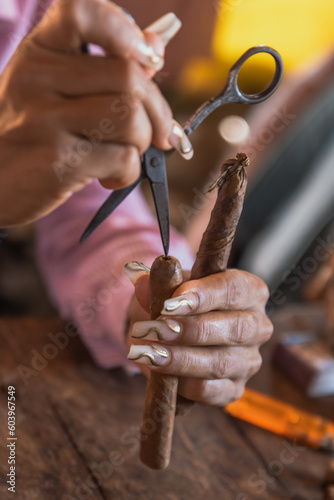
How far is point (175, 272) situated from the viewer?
411mm

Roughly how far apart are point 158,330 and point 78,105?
16cm

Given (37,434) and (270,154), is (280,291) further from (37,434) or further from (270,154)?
(37,434)

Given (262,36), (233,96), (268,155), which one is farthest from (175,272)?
(262,36)

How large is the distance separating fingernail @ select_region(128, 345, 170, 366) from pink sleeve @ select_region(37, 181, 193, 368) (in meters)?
0.21

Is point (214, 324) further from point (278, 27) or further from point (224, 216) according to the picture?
point (278, 27)

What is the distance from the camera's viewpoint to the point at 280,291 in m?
1.56

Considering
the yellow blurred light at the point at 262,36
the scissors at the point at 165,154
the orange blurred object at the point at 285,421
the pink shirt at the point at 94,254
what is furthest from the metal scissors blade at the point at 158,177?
the yellow blurred light at the point at 262,36

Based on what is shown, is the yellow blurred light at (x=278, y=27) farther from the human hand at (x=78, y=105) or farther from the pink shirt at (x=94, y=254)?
the human hand at (x=78, y=105)

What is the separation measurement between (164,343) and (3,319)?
0.37 m

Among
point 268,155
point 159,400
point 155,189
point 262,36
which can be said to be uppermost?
point 155,189

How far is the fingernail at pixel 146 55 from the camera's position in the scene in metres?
0.34

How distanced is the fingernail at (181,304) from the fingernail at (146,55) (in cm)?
15

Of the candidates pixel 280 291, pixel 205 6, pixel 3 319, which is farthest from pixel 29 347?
pixel 205 6

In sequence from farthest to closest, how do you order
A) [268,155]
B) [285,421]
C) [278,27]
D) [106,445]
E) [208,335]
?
[278,27]
[268,155]
[285,421]
[106,445]
[208,335]
